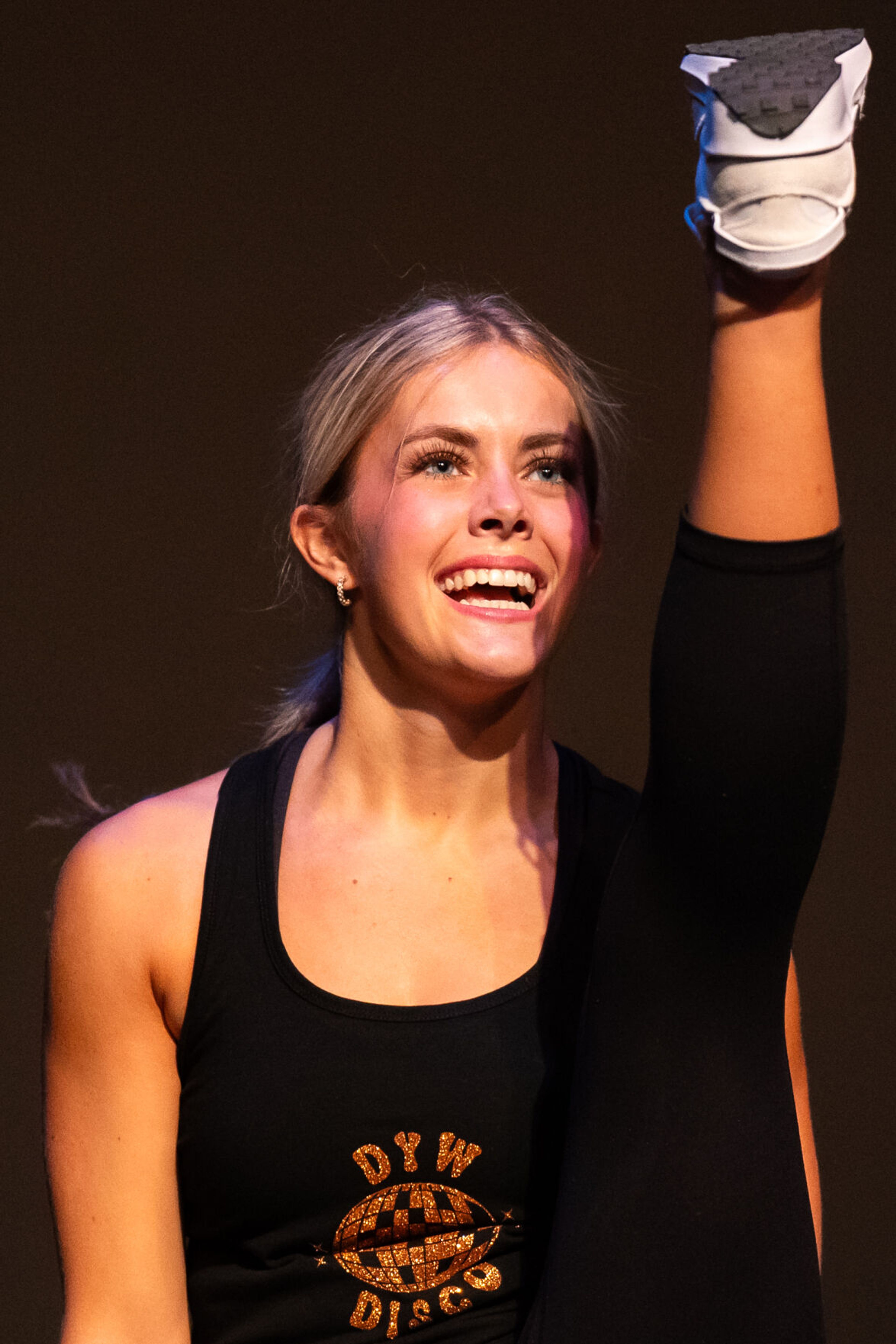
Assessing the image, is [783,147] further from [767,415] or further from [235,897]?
[235,897]

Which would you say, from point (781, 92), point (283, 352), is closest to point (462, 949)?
point (781, 92)

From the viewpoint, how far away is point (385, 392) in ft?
3.96

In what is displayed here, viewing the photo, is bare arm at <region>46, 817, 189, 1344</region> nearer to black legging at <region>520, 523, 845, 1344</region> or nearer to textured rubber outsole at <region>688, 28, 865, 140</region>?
black legging at <region>520, 523, 845, 1344</region>

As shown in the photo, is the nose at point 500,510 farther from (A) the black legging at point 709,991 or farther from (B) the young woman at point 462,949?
(A) the black legging at point 709,991

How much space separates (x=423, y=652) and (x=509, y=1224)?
1.31ft

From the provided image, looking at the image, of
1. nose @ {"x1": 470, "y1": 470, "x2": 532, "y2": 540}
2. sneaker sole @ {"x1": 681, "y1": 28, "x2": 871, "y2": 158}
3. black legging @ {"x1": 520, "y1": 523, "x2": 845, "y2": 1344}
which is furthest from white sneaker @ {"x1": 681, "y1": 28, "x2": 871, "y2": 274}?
nose @ {"x1": 470, "y1": 470, "x2": 532, "y2": 540}

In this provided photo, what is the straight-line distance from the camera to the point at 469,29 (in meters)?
2.07

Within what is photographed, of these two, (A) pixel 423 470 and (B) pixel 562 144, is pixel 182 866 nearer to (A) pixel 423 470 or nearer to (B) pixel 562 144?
(A) pixel 423 470

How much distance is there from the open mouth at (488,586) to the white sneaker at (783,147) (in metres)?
0.41

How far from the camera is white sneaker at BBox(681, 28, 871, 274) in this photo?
2.32ft

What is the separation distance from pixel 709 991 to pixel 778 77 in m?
0.46

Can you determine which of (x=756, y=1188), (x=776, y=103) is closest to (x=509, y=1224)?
(x=756, y=1188)

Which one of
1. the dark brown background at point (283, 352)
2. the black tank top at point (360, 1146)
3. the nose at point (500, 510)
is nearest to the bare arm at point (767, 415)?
the nose at point (500, 510)

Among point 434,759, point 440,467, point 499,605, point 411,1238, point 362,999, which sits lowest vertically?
point 411,1238
